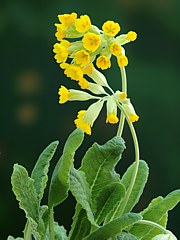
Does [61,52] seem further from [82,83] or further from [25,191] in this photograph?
[25,191]

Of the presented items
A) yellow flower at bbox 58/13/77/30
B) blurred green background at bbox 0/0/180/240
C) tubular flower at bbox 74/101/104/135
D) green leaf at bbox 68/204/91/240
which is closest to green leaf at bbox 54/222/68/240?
green leaf at bbox 68/204/91/240

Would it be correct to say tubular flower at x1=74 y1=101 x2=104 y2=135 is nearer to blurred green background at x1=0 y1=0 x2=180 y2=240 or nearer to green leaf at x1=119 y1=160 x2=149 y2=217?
green leaf at x1=119 y1=160 x2=149 y2=217

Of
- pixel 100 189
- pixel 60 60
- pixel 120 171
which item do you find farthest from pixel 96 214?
pixel 120 171

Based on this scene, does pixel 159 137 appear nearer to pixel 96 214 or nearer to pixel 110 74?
pixel 110 74

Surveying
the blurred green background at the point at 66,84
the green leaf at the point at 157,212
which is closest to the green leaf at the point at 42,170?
the green leaf at the point at 157,212

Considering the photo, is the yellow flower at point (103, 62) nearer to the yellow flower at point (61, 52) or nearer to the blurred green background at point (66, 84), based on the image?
the yellow flower at point (61, 52)

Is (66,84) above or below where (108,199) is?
above

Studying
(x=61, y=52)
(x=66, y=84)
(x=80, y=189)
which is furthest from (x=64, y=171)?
(x=66, y=84)
